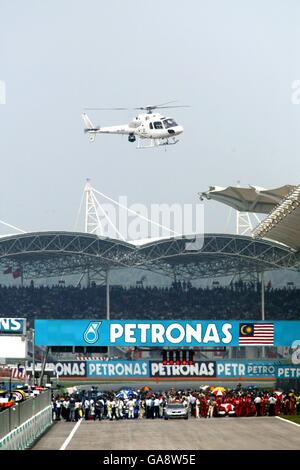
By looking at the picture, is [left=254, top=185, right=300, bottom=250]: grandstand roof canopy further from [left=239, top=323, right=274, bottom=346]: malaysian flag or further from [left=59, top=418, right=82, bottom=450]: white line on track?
→ [left=59, top=418, right=82, bottom=450]: white line on track

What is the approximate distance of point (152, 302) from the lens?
114 metres

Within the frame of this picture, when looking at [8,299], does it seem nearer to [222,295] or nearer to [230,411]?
[222,295]

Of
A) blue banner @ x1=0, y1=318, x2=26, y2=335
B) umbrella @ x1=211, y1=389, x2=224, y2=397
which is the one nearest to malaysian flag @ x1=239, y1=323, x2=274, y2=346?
umbrella @ x1=211, y1=389, x2=224, y2=397

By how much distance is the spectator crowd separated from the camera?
111 meters

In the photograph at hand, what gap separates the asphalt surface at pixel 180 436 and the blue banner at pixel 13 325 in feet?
48.0

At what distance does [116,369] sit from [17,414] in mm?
39756

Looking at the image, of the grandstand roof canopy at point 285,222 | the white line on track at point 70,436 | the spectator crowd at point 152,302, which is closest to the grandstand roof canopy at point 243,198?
the grandstand roof canopy at point 285,222

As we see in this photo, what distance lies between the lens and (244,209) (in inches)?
3216

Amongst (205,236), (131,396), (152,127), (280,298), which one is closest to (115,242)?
(205,236)

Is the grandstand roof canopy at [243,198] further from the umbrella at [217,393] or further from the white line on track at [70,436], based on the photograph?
the white line on track at [70,436]

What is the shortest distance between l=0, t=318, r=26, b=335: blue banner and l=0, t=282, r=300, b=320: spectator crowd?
163 feet

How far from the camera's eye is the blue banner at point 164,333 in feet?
201

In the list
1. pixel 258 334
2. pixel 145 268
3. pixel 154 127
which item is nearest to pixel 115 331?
pixel 258 334

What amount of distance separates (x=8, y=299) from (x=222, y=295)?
71.7ft
